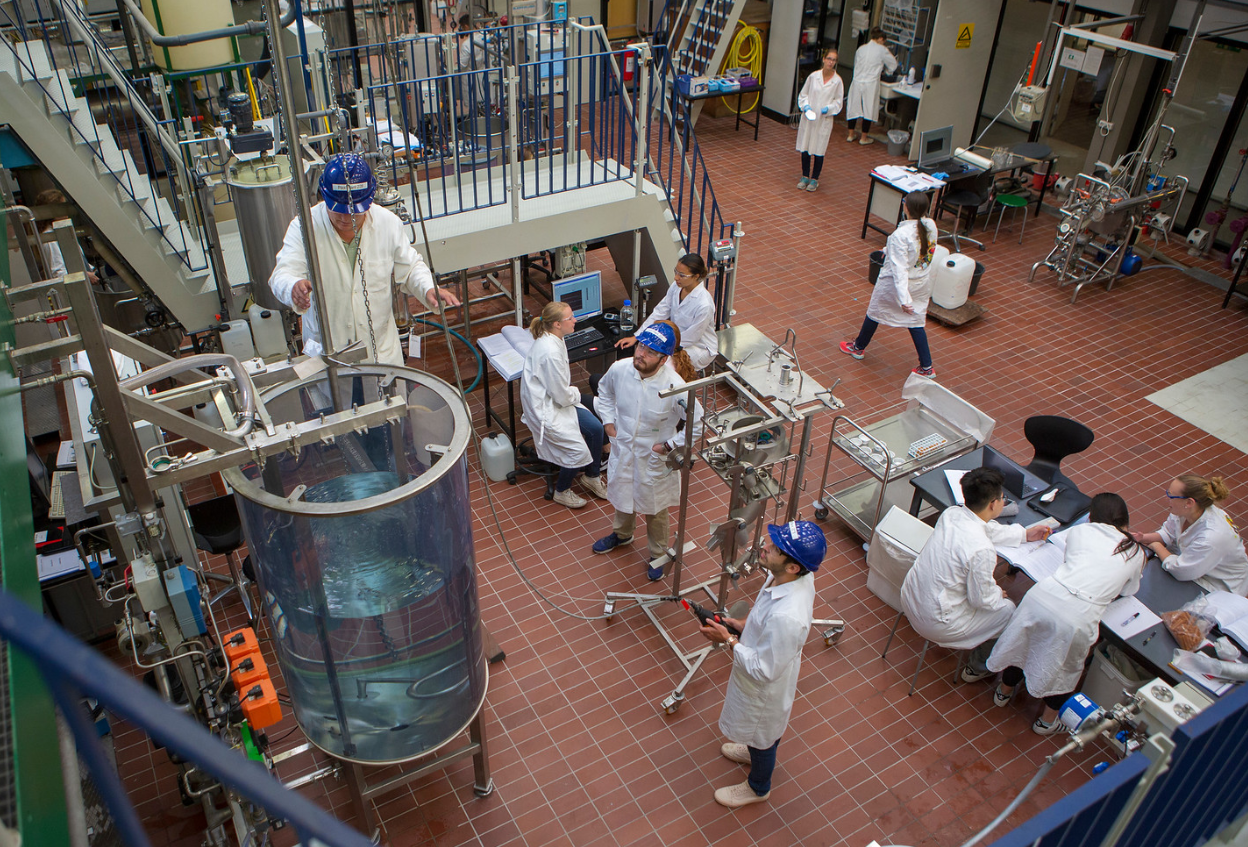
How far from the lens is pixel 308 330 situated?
4.91 metres

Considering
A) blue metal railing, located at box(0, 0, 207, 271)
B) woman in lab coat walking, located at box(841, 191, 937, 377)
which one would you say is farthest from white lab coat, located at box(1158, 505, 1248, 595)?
blue metal railing, located at box(0, 0, 207, 271)

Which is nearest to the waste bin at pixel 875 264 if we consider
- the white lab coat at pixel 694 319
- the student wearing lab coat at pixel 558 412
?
the white lab coat at pixel 694 319

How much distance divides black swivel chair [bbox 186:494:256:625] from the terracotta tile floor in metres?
0.83

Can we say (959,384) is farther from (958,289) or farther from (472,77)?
(472,77)

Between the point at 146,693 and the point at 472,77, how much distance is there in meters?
5.60

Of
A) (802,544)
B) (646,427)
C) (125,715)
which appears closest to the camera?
(125,715)

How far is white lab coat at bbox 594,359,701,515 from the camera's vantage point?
16.1ft

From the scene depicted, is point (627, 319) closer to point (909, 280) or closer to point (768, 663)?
point (909, 280)

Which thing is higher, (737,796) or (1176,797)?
(1176,797)

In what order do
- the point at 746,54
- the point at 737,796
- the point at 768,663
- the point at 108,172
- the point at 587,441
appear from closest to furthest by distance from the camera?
the point at 768,663 → the point at 737,796 → the point at 108,172 → the point at 587,441 → the point at 746,54

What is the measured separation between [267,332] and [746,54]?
8920 mm

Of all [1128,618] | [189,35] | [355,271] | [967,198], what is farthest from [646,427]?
[967,198]

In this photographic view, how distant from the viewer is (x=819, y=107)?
390 inches

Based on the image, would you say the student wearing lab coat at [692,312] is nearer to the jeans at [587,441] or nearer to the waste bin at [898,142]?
the jeans at [587,441]
